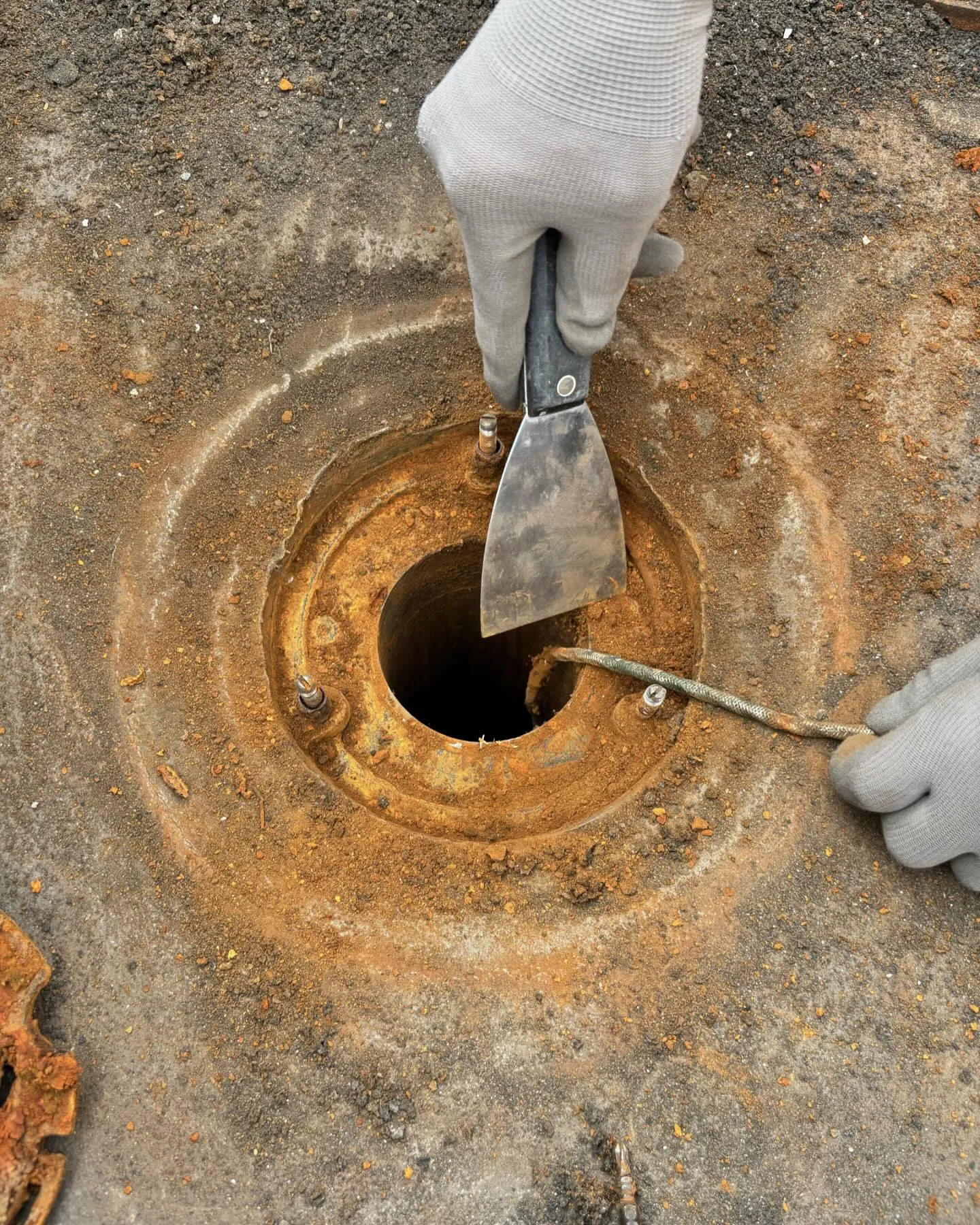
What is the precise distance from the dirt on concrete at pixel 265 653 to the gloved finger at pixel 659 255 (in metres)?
0.50

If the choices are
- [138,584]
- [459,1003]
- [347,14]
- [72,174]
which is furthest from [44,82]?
[459,1003]

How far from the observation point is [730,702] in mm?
2896

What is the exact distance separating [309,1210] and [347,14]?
14.5 feet

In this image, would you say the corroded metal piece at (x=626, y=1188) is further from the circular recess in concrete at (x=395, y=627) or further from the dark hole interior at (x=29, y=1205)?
the dark hole interior at (x=29, y=1205)

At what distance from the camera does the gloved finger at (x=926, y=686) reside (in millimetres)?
2691

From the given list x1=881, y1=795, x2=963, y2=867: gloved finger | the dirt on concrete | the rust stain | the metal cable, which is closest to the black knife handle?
the dirt on concrete

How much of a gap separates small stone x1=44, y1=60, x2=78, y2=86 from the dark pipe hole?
3711mm

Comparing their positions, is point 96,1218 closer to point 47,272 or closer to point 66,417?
point 66,417

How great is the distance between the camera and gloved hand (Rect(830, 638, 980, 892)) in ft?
8.23

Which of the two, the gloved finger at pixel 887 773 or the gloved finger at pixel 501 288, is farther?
the gloved finger at pixel 887 773

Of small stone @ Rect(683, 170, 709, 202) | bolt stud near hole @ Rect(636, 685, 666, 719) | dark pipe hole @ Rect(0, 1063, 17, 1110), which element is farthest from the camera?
small stone @ Rect(683, 170, 709, 202)

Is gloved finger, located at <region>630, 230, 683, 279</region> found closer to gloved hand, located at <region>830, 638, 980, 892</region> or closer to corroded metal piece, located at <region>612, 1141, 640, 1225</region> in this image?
gloved hand, located at <region>830, 638, 980, 892</region>

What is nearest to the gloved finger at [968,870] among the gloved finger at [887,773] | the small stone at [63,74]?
the gloved finger at [887,773]

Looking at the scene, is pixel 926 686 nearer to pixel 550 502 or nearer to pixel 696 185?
pixel 550 502
